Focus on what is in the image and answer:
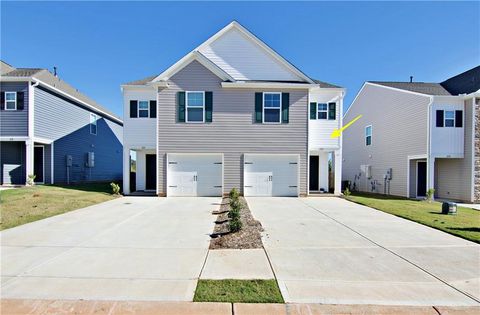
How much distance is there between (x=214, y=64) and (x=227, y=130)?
346 cm

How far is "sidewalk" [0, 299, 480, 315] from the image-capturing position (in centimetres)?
304

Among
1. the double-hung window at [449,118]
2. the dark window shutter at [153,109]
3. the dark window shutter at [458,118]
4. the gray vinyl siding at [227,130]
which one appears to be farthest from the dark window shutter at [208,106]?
the dark window shutter at [458,118]

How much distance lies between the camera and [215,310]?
305 centimetres

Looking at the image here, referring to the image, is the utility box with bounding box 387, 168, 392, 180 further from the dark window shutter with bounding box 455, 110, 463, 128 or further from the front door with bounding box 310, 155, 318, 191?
the front door with bounding box 310, 155, 318, 191

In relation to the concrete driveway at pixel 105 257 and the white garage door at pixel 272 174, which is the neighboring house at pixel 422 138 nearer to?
the white garage door at pixel 272 174

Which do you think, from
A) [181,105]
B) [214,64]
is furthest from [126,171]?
[214,64]

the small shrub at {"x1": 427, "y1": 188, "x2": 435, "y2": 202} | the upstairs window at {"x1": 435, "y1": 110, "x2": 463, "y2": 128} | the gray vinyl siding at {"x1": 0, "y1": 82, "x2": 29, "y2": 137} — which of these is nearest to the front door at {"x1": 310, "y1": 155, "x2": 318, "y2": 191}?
the small shrub at {"x1": 427, "y1": 188, "x2": 435, "y2": 202}

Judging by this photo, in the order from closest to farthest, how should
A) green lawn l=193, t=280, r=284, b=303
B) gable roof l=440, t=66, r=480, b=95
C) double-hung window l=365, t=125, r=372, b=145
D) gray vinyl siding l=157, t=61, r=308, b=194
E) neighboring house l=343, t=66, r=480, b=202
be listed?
green lawn l=193, t=280, r=284, b=303, gray vinyl siding l=157, t=61, r=308, b=194, neighboring house l=343, t=66, r=480, b=202, gable roof l=440, t=66, r=480, b=95, double-hung window l=365, t=125, r=372, b=145

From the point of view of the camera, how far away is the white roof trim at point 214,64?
13.4 metres

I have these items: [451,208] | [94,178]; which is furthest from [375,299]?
[94,178]

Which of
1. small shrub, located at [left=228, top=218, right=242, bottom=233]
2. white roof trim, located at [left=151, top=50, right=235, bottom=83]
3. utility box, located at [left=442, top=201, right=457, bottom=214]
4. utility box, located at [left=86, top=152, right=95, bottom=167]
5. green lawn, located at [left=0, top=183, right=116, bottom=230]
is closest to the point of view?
small shrub, located at [left=228, top=218, right=242, bottom=233]

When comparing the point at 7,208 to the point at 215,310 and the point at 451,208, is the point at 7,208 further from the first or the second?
the point at 451,208

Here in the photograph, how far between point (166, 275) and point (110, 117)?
942 inches

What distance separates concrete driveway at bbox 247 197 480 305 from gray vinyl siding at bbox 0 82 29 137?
1511cm
